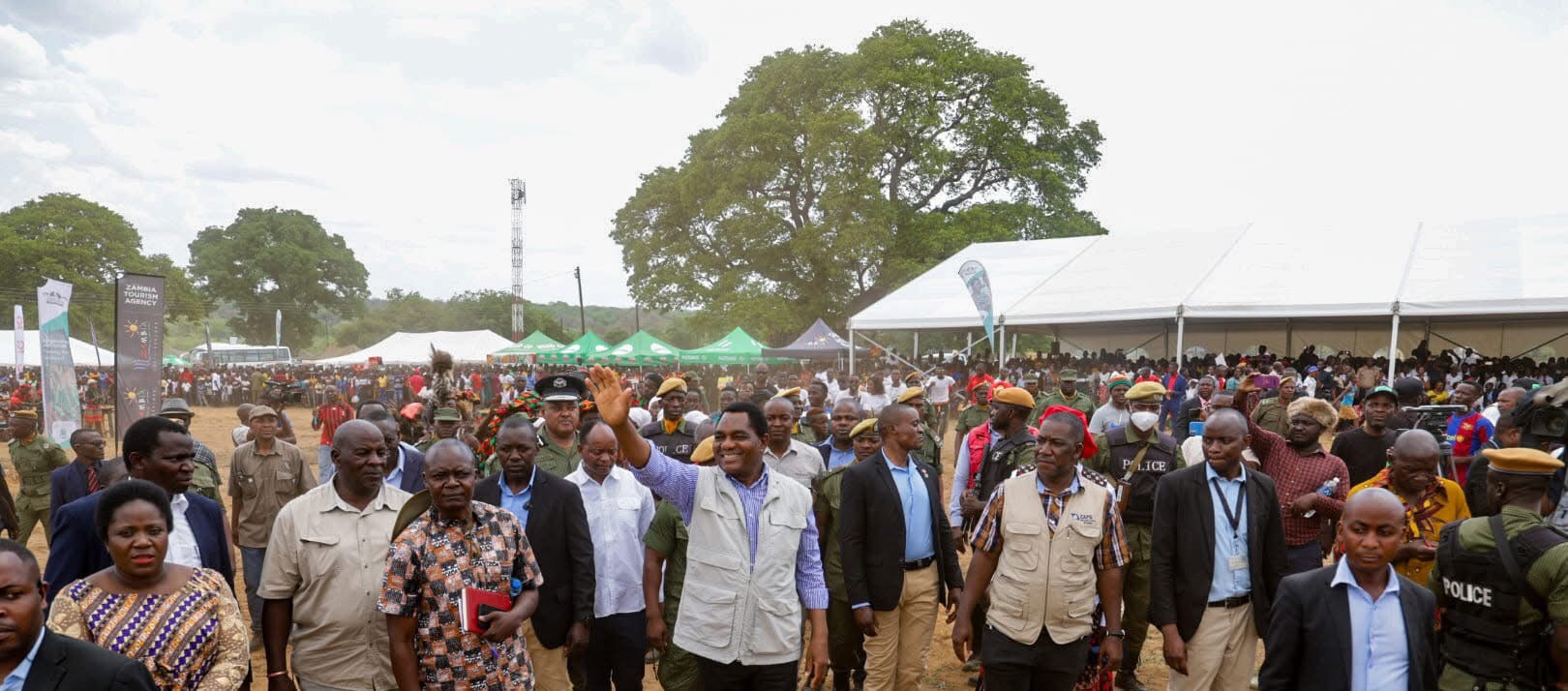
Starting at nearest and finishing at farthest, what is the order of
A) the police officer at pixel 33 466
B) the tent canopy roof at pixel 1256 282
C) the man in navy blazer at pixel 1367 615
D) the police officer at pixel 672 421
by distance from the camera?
the man in navy blazer at pixel 1367 615
the police officer at pixel 672 421
the police officer at pixel 33 466
the tent canopy roof at pixel 1256 282

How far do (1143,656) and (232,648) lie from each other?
6019mm

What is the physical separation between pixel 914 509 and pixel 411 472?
3267 millimetres

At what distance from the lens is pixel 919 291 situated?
25.2 m

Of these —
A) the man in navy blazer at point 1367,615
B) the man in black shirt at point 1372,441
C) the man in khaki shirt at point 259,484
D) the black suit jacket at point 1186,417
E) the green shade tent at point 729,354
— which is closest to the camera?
the man in navy blazer at point 1367,615

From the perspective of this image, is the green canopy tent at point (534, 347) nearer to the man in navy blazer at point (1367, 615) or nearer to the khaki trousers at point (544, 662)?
the khaki trousers at point (544, 662)

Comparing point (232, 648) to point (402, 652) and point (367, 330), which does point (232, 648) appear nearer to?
point (402, 652)

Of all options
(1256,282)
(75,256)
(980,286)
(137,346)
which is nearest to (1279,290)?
(1256,282)

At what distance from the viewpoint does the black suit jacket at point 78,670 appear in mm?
2330

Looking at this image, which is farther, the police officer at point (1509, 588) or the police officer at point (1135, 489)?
the police officer at point (1135, 489)

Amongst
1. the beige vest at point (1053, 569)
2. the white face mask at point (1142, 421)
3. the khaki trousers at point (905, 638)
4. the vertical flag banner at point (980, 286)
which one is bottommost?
Answer: the khaki trousers at point (905, 638)

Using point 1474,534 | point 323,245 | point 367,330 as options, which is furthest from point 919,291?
point 367,330

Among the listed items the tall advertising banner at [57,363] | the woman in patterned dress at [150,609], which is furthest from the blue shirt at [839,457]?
the tall advertising banner at [57,363]

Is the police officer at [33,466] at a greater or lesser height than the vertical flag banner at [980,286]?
lesser

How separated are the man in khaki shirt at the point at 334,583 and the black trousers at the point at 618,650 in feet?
3.61
